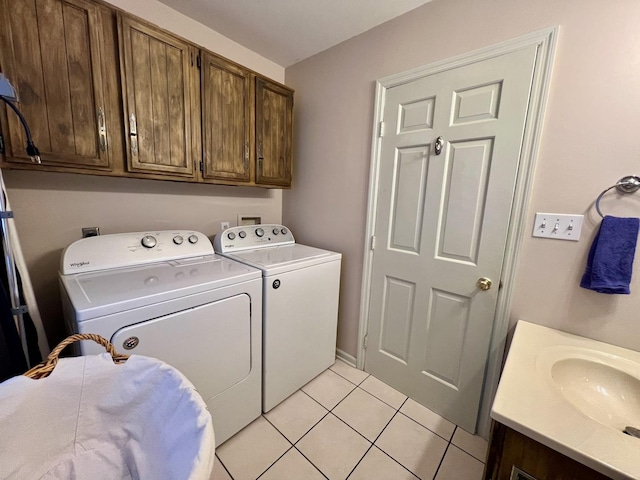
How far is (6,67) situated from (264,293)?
4.52 ft

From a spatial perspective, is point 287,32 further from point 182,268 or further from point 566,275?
point 566,275

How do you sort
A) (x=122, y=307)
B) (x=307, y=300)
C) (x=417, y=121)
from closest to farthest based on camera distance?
(x=122, y=307), (x=417, y=121), (x=307, y=300)

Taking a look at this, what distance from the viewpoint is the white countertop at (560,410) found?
1.90 ft

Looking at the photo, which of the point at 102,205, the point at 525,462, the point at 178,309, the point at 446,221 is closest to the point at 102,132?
the point at 102,205

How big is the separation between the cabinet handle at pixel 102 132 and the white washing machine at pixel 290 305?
782mm

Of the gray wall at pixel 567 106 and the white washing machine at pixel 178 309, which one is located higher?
the gray wall at pixel 567 106

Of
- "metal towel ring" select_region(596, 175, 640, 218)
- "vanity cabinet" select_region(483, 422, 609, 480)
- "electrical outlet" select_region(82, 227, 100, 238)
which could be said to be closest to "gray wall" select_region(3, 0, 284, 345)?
"electrical outlet" select_region(82, 227, 100, 238)

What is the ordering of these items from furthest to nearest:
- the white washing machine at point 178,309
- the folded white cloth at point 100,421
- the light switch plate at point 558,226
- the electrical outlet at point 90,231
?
the electrical outlet at point 90,231 < the light switch plate at point 558,226 < the white washing machine at point 178,309 < the folded white cloth at point 100,421

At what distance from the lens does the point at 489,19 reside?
4.15ft

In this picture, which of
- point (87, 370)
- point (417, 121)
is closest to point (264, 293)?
point (87, 370)

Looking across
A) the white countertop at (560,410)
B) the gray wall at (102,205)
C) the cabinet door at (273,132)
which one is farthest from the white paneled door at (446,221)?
the gray wall at (102,205)

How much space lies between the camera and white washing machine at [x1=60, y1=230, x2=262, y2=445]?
959mm

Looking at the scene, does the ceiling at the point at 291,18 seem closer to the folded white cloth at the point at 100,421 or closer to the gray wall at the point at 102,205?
the gray wall at the point at 102,205

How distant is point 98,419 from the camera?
843 millimetres
